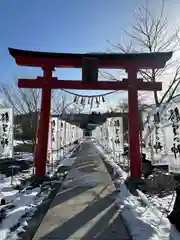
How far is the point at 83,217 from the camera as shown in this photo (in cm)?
516

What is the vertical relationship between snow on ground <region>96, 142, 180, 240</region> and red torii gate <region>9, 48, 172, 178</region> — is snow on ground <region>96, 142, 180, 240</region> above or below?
below

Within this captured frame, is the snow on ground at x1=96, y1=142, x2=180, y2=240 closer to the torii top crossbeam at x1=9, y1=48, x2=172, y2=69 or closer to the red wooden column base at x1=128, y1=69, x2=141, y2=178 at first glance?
the red wooden column base at x1=128, y1=69, x2=141, y2=178

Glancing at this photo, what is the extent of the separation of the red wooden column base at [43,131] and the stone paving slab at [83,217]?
1.22 metres

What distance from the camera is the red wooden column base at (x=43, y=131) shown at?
8.55 metres

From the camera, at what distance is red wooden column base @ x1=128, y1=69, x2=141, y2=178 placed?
335 inches

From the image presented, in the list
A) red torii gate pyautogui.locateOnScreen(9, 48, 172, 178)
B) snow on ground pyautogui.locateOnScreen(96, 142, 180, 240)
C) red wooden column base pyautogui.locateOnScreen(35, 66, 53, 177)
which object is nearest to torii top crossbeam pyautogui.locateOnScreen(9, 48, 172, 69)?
red torii gate pyautogui.locateOnScreen(9, 48, 172, 178)

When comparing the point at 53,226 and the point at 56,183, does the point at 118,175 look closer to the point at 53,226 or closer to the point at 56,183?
the point at 56,183

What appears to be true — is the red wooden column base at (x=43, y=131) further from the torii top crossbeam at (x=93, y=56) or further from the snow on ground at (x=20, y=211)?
the snow on ground at (x=20, y=211)

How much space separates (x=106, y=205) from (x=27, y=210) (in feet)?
6.32

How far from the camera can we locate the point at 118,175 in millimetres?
10328

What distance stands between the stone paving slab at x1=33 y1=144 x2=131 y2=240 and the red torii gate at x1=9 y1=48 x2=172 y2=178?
5.07 ft

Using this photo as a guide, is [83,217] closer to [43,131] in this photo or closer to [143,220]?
[143,220]

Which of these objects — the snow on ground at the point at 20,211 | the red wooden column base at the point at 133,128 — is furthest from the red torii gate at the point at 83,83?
the snow on ground at the point at 20,211

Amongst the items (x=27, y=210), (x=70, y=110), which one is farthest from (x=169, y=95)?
(x=70, y=110)
